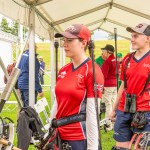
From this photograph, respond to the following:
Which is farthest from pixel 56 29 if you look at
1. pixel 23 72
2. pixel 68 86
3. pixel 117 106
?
pixel 68 86

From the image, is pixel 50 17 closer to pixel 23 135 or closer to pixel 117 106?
pixel 117 106

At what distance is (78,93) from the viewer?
227 centimetres

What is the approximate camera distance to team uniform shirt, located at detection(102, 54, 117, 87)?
715 centimetres

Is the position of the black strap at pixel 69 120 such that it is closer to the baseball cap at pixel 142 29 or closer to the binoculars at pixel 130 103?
the binoculars at pixel 130 103

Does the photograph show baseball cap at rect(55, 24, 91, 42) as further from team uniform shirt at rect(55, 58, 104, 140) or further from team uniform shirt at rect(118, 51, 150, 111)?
team uniform shirt at rect(118, 51, 150, 111)

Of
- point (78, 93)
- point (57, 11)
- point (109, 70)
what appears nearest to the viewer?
point (78, 93)

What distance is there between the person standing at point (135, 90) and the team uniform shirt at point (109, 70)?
3.45 m

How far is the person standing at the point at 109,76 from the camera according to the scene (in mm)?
7165

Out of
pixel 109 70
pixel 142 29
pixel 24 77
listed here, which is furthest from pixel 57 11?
pixel 142 29

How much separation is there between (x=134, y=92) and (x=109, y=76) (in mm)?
3763

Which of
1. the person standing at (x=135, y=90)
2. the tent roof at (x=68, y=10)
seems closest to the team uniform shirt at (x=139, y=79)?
the person standing at (x=135, y=90)

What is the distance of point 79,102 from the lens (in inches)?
90.0

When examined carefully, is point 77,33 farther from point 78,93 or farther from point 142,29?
point 142,29

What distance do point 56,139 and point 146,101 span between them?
4.62 ft
